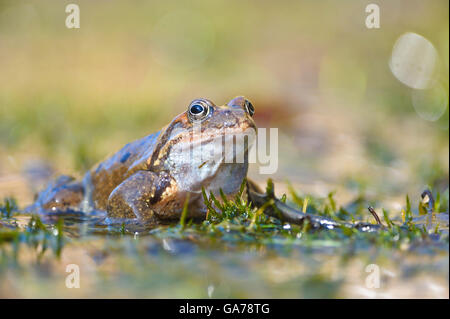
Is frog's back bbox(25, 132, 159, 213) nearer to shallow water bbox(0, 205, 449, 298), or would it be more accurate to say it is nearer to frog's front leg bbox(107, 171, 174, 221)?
frog's front leg bbox(107, 171, 174, 221)

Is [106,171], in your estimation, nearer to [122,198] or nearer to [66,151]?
[122,198]

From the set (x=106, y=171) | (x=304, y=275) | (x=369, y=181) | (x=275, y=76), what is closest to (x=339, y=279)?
(x=304, y=275)

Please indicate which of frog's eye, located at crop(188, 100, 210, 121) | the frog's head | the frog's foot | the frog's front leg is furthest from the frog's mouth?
the frog's foot

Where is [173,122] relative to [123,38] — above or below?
below

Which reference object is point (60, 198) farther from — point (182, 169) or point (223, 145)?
point (223, 145)

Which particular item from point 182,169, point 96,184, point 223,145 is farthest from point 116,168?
point 223,145

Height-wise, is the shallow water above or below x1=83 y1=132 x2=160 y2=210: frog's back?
below
